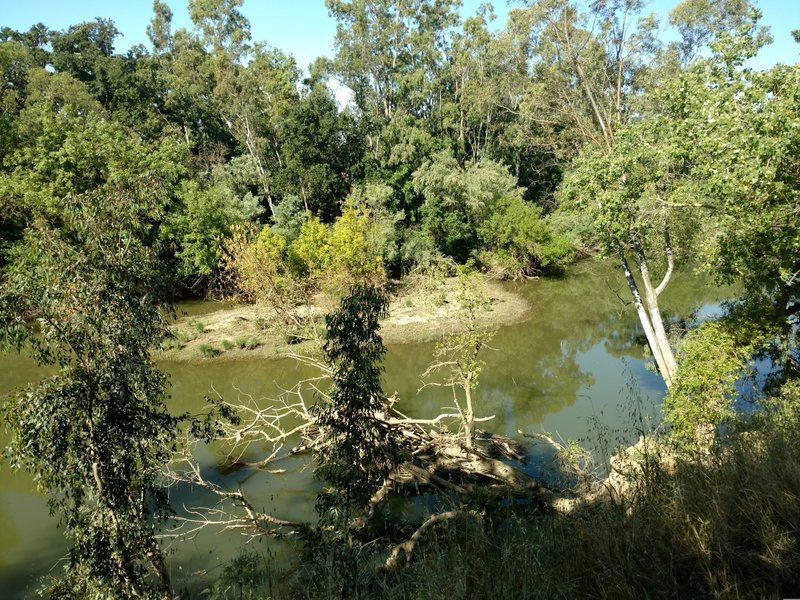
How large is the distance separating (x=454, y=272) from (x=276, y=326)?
1266 centimetres

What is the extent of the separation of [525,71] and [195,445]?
1784 cm

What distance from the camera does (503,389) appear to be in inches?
615

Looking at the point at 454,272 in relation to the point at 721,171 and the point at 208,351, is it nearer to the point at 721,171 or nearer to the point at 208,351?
the point at 208,351

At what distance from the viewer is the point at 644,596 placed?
3.45 meters

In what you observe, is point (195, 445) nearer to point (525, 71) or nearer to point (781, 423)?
point (781, 423)

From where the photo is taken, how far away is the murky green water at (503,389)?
9.48 metres

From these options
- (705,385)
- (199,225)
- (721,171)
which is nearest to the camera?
(721,171)

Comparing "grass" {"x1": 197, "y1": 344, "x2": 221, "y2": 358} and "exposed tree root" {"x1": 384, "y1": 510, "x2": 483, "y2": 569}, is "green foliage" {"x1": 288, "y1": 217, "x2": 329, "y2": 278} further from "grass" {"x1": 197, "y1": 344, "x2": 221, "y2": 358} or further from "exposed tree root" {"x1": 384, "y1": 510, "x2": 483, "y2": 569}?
"exposed tree root" {"x1": 384, "y1": 510, "x2": 483, "y2": 569}

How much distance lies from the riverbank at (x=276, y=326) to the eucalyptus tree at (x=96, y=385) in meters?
11.8

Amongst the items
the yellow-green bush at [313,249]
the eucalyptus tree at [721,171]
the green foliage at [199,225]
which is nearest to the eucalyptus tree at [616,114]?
the eucalyptus tree at [721,171]

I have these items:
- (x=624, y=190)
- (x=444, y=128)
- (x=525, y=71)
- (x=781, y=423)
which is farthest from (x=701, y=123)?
(x=444, y=128)

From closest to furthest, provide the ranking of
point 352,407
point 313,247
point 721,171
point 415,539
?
point 352,407
point 415,539
point 721,171
point 313,247

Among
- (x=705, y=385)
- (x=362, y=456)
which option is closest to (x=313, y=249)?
(x=705, y=385)

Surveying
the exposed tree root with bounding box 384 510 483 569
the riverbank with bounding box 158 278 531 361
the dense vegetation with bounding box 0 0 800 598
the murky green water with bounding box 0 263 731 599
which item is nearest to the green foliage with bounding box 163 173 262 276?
the dense vegetation with bounding box 0 0 800 598
